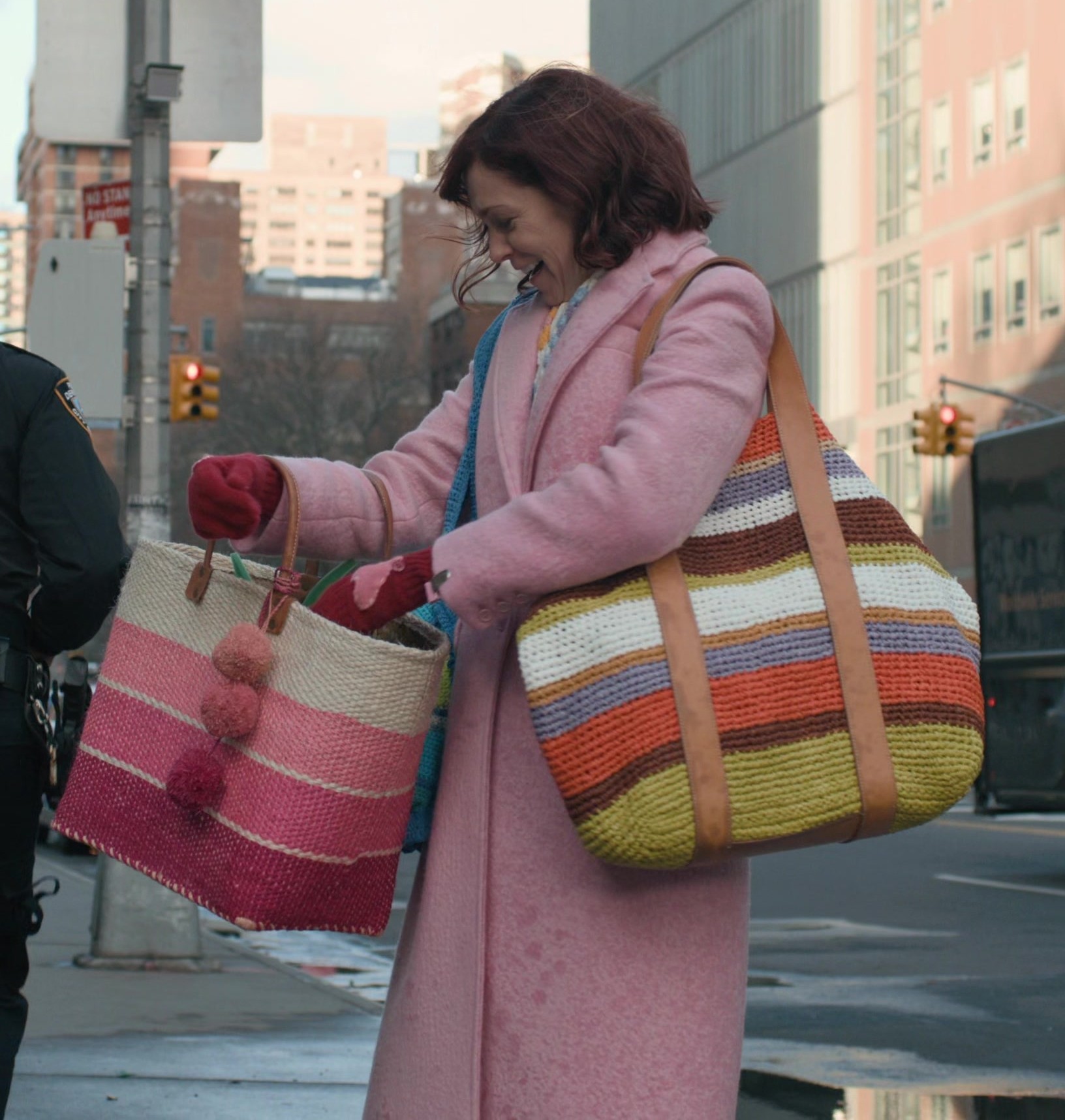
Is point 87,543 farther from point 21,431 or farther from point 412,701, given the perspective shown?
point 412,701

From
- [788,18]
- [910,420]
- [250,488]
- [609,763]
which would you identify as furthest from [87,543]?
[788,18]

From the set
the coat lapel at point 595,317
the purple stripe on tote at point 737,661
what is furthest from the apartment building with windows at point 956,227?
the purple stripe on tote at point 737,661

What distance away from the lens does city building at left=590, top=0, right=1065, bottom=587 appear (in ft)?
154

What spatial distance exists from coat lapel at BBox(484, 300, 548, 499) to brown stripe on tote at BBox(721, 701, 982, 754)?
18.8 inches

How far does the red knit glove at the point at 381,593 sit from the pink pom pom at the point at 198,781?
0.22 metres

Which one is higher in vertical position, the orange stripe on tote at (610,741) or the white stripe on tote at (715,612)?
the white stripe on tote at (715,612)

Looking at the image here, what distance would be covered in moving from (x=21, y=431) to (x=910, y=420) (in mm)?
48250

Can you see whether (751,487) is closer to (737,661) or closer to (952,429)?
(737,661)

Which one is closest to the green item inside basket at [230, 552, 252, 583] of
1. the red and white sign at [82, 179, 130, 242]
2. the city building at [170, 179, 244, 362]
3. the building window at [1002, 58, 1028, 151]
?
the red and white sign at [82, 179, 130, 242]

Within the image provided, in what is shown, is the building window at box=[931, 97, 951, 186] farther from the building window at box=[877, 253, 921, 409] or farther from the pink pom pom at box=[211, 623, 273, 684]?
the pink pom pom at box=[211, 623, 273, 684]

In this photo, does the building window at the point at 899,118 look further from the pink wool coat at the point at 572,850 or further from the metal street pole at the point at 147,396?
the pink wool coat at the point at 572,850

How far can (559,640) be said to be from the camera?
7.84 feet

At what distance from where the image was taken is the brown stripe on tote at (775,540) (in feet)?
8.12

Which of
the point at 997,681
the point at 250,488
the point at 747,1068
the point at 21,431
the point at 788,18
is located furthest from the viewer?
the point at 788,18
